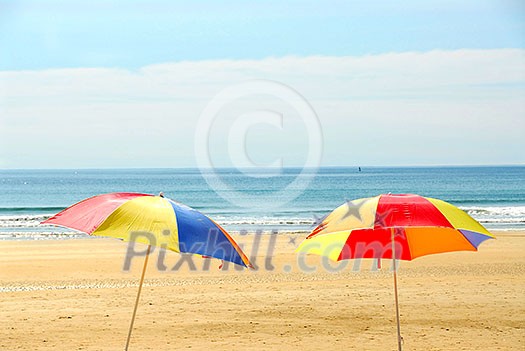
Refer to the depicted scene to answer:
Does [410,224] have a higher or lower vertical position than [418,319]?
higher

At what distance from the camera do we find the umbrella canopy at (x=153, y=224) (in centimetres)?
550

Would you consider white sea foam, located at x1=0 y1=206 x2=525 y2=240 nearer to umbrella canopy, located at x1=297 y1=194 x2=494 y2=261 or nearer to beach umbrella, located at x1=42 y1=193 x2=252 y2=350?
umbrella canopy, located at x1=297 y1=194 x2=494 y2=261

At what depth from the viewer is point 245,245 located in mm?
22688

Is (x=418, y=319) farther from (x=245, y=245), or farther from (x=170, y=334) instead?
(x=245, y=245)

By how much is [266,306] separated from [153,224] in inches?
239

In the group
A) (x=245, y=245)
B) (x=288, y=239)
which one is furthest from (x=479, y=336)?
(x=288, y=239)

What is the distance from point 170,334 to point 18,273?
7.38 meters

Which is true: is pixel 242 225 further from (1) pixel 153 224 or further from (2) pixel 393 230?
(1) pixel 153 224

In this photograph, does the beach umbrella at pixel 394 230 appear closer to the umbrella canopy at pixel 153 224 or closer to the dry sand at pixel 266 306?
the umbrella canopy at pixel 153 224

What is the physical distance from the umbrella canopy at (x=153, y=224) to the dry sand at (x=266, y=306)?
3317 mm

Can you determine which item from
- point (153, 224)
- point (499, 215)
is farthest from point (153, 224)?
point (499, 215)

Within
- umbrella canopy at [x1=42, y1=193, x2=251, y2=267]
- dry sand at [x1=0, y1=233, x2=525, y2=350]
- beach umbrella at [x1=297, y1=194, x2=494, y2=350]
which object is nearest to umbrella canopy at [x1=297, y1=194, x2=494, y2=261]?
beach umbrella at [x1=297, y1=194, x2=494, y2=350]

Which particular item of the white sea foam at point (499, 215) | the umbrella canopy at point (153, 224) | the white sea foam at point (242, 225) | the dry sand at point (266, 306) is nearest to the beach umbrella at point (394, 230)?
the umbrella canopy at point (153, 224)

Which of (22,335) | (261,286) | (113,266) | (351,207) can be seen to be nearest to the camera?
(351,207)
